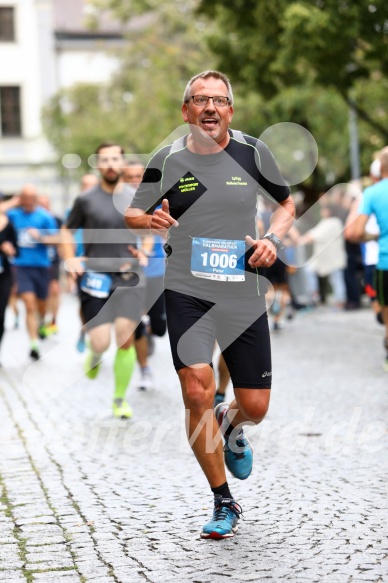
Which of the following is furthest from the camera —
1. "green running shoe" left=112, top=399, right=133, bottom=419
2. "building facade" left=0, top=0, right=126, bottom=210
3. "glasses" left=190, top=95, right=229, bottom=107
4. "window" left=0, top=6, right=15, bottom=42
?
"window" left=0, top=6, right=15, bottom=42

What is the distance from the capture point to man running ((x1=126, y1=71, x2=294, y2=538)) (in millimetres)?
5281

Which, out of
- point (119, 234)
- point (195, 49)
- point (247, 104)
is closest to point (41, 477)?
point (119, 234)

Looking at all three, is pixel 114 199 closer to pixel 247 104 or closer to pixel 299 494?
pixel 299 494

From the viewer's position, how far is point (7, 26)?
5072cm

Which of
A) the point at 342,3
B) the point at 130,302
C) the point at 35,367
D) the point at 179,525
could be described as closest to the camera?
the point at 179,525

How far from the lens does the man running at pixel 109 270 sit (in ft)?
29.6

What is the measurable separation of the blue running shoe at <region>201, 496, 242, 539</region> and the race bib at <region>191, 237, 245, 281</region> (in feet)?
3.23

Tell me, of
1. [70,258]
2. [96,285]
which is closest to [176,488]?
[96,285]

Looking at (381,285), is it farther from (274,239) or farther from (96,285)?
(274,239)

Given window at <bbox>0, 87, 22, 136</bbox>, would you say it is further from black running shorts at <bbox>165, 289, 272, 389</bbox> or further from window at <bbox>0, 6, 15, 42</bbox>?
black running shorts at <bbox>165, 289, 272, 389</bbox>

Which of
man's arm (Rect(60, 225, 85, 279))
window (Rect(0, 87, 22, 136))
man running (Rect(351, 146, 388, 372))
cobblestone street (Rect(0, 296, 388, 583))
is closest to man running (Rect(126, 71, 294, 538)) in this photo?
cobblestone street (Rect(0, 296, 388, 583))

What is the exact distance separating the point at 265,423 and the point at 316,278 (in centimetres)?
1398

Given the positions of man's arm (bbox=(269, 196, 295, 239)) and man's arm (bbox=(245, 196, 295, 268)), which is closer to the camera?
man's arm (bbox=(245, 196, 295, 268))

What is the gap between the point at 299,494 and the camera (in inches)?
236
